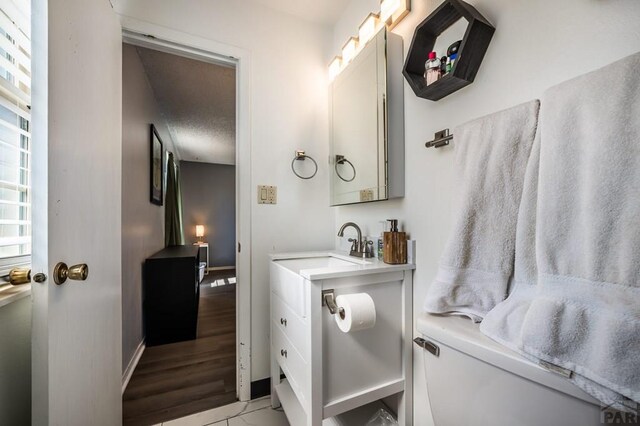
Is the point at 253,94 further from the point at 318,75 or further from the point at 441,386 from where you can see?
the point at 441,386

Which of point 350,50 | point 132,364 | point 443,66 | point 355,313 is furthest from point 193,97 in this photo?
point 355,313

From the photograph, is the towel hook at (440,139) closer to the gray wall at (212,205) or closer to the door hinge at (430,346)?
the door hinge at (430,346)

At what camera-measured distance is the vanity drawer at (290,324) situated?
0.98 m

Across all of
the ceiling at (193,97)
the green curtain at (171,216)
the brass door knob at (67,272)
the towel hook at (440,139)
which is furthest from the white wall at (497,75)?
the green curtain at (171,216)

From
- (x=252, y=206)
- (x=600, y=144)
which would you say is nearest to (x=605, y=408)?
(x=600, y=144)

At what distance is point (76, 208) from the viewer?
832 mm

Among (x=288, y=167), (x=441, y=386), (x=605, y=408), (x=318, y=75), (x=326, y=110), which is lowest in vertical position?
(x=441, y=386)

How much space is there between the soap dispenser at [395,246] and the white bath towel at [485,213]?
0.98ft

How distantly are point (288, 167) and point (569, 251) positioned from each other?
1.38 meters

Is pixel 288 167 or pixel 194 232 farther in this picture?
pixel 194 232

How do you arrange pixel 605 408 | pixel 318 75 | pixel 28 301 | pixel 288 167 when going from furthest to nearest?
pixel 318 75 → pixel 288 167 → pixel 28 301 → pixel 605 408

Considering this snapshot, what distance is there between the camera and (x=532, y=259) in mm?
646

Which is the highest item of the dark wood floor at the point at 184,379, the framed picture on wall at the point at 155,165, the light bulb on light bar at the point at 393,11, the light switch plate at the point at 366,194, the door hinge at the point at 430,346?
the light bulb on light bar at the point at 393,11

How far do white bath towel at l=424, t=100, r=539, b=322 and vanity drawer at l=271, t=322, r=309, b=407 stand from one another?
1.91 feet
